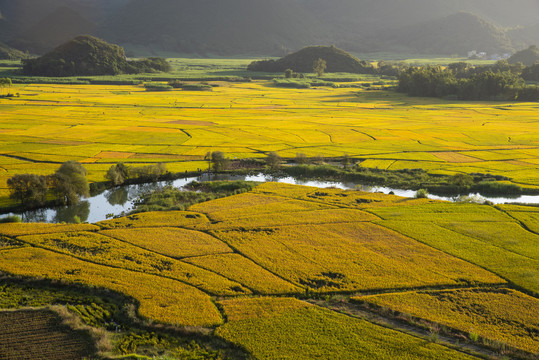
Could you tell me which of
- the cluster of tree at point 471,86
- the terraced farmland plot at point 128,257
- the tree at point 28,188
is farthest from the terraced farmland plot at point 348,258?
the cluster of tree at point 471,86

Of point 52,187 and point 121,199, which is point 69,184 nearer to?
point 52,187

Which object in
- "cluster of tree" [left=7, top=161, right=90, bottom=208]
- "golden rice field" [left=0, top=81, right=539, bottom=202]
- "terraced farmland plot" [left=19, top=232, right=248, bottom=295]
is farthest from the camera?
"golden rice field" [left=0, top=81, right=539, bottom=202]

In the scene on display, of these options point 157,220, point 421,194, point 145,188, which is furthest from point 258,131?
point 157,220

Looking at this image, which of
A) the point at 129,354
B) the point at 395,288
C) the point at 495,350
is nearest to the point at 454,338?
the point at 495,350

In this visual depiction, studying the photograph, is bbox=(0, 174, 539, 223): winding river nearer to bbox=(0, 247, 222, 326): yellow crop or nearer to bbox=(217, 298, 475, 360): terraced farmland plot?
bbox=(0, 247, 222, 326): yellow crop

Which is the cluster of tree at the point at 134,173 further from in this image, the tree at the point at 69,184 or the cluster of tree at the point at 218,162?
the cluster of tree at the point at 218,162

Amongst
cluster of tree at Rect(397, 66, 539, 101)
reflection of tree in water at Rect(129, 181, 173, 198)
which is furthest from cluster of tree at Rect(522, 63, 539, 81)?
reflection of tree in water at Rect(129, 181, 173, 198)

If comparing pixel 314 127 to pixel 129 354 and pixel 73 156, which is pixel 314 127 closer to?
pixel 73 156
